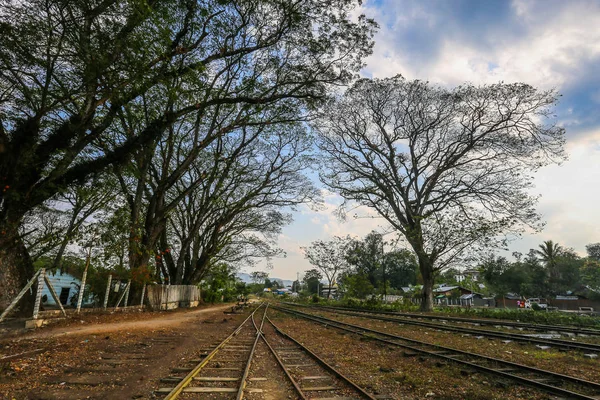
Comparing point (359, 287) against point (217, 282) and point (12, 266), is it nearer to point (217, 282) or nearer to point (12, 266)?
point (217, 282)

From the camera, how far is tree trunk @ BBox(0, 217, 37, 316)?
940cm

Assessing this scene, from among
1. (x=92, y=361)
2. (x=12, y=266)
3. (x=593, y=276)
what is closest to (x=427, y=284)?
(x=92, y=361)

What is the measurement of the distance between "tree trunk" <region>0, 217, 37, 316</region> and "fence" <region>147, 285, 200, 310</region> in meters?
8.55

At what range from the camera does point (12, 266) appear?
10000 millimetres

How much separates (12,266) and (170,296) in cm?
1311

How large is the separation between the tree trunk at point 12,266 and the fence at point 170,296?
8551mm

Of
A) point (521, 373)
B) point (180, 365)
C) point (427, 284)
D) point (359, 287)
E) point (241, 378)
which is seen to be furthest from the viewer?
point (359, 287)

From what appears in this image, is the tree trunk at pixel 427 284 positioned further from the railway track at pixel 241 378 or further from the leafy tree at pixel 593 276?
the leafy tree at pixel 593 276

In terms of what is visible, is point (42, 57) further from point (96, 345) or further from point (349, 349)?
point (349, 349)

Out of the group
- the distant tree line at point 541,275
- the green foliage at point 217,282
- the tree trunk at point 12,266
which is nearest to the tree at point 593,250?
the distant tree line at point 541,275

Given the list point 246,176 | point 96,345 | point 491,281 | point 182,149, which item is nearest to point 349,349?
point 96,345

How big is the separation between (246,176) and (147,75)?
16664 millimetres

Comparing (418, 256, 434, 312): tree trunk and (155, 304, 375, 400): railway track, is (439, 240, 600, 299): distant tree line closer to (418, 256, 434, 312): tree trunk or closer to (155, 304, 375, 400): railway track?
(418, 256, 434, 312): tree trunk

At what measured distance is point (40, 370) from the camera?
5617mm
